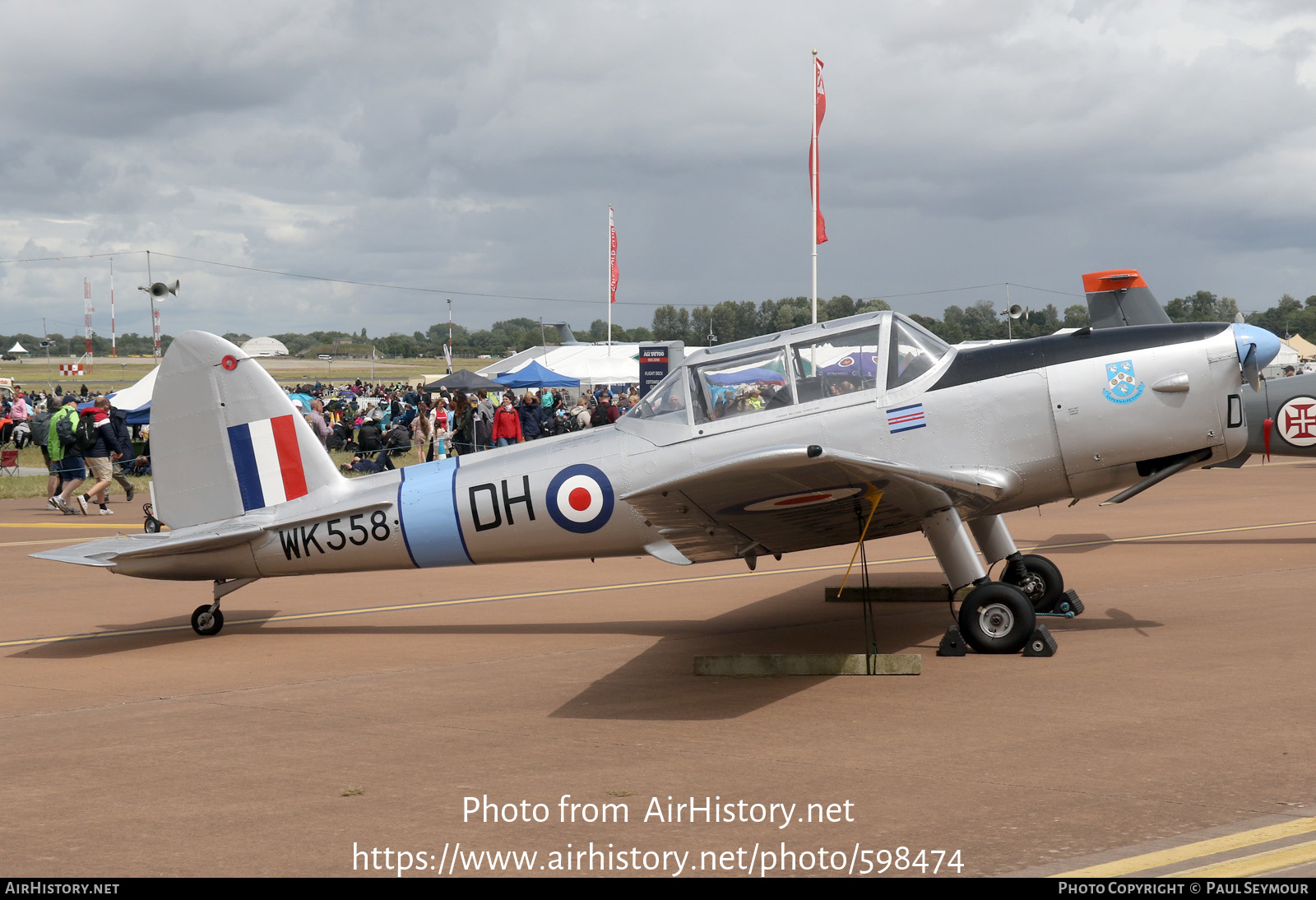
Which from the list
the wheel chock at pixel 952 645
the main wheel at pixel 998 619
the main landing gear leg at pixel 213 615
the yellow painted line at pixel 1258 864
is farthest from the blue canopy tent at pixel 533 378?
the yellow painted line at pixel 1258 864

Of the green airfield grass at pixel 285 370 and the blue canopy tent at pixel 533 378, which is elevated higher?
the green airfield grass at pixel 285 370

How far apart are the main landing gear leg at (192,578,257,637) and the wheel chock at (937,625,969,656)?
571cm

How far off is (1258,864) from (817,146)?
90.0ft

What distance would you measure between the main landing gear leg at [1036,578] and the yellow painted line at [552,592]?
130 inches

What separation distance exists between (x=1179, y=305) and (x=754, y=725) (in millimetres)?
63976

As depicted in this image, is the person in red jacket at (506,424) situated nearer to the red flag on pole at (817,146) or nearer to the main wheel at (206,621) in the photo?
the red flag on pole at (817,146)

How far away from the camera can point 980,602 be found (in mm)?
7574

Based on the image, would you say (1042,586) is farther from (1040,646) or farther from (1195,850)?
(1195,850)

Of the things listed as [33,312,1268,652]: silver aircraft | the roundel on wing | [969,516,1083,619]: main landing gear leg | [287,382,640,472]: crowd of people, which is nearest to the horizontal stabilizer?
[33,312,1268,652]: silver aircraft

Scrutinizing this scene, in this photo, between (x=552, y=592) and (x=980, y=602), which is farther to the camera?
(x=552, y=592)

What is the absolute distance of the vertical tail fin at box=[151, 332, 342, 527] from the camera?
921 centimetres

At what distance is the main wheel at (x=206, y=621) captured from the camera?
9328mm

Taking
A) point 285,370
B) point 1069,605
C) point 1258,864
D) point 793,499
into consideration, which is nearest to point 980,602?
point 1069,605
